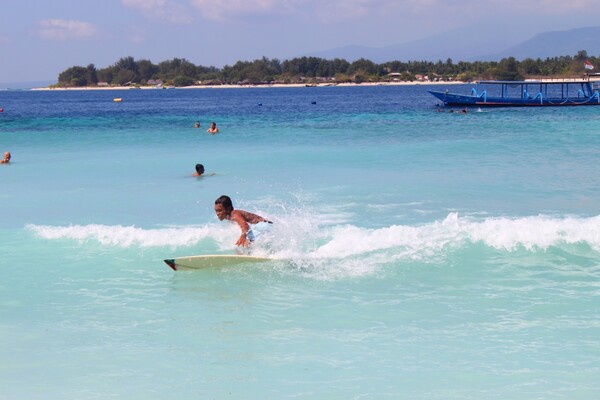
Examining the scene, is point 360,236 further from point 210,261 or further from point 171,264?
point 171,264

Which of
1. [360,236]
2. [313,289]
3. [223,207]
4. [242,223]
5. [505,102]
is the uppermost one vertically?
[505,102]

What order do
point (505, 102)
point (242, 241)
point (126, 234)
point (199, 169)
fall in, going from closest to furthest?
point (242, 241) < point (126, 234) < point (199, 169) < point (505, 102)

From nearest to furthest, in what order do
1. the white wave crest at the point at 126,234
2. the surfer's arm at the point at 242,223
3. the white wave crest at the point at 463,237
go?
the surfer's arm at the point at 242,223, the white wave crest at the point at 463,237, the white wave crest at the point at 126,234

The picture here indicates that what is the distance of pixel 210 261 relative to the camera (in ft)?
35.7

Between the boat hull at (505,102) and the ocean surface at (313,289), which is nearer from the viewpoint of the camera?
the ocean surface at (313,289)

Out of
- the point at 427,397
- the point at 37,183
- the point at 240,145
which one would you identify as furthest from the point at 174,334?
the point at 240,145

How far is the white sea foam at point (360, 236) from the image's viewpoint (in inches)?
463

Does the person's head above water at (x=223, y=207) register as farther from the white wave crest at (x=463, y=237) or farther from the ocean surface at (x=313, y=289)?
the white wave crest at (x=463, y=237)

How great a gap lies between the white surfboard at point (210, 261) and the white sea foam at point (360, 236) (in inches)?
8.4

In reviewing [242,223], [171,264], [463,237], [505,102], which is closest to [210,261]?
[171,264]

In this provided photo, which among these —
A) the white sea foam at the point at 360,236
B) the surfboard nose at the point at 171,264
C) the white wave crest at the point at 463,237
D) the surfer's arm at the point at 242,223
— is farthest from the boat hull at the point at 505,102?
the surfboard nose at the point at 171,264

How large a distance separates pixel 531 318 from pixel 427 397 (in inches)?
98.0

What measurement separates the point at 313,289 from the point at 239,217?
155 cm

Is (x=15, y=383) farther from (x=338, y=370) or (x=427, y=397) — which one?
(x=427, y=397)
